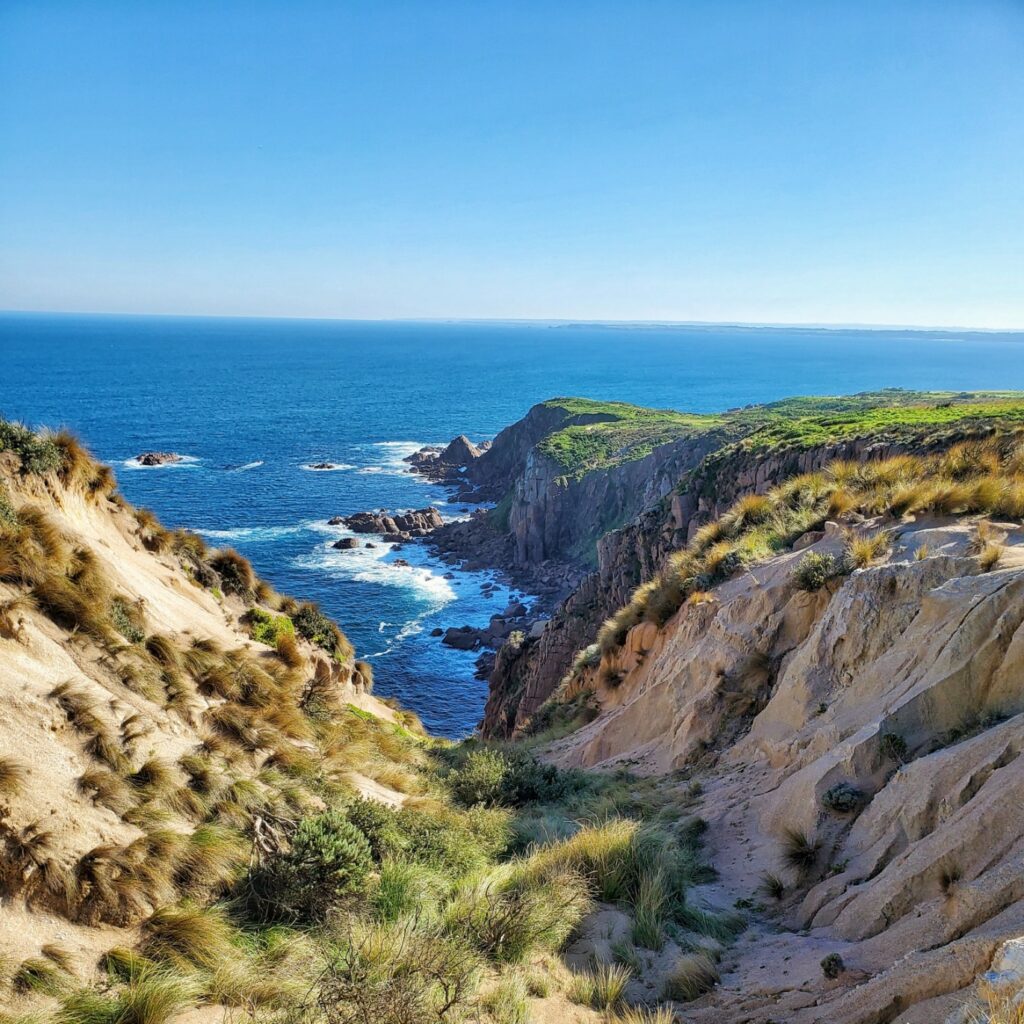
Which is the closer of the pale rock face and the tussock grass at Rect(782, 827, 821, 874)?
the pale rock face

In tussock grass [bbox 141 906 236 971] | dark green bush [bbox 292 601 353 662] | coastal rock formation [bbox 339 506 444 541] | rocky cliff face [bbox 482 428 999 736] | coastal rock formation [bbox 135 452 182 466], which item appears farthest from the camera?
coastal rock formation [bbox 135 452 182 466]

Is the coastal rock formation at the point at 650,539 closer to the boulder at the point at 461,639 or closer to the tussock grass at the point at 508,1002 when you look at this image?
the boulder at the point at 461,639

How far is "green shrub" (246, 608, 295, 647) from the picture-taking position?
54.0 feet

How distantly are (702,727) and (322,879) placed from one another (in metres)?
8.30

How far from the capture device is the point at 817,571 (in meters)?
12.9

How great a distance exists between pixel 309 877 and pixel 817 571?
10250mm

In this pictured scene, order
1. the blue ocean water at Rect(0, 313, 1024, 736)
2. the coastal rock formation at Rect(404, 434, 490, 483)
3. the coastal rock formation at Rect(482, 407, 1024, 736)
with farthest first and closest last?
the coastal rock formation at Rect(404, 434, 490, 483)
the blue ocean water at Rect(0, 313, 1024, 736)
the coastal rock formation at Rect(482, 407, 1024, 736)

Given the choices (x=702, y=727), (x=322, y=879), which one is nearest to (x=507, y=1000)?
(x=322, y=879)

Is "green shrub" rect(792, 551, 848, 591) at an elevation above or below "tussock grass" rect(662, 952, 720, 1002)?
above

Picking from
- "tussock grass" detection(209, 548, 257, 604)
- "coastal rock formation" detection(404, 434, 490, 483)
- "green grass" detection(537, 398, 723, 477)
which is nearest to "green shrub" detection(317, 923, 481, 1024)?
"tussock grass" detection(209, 548, 257, 604)

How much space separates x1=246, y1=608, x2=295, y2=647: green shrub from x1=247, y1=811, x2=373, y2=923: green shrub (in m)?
9.04

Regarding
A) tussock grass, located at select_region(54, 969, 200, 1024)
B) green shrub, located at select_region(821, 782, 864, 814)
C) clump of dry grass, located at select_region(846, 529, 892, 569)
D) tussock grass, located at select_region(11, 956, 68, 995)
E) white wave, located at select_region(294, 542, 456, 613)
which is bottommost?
white wave, located at select_region(294, 542, 456, 613)

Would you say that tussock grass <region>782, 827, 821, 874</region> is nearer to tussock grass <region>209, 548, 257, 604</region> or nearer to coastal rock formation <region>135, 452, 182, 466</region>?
tussock grass <region>209, 548, 257, 604</region>

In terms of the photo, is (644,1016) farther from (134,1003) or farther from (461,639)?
(461,639)
